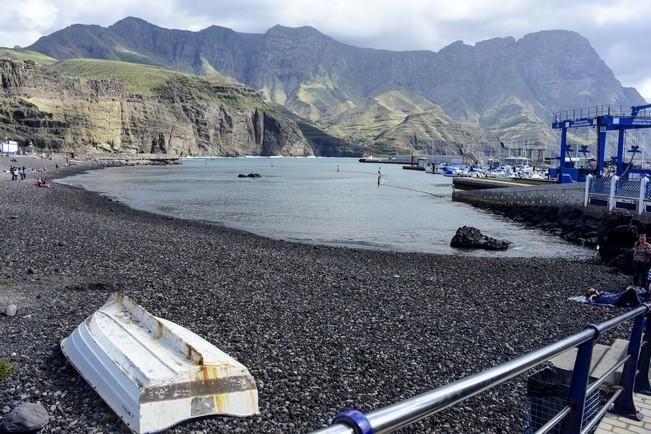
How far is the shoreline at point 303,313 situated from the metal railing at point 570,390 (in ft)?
8.49

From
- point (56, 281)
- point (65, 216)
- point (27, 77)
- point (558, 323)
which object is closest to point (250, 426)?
point (558, 323)

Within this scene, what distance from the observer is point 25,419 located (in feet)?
21.4

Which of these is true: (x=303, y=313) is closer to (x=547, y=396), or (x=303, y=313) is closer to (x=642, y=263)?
(x=547, y=396)

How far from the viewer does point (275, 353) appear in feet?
32.0

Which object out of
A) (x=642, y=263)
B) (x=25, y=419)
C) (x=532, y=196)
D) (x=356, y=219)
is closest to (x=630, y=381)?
(x=25, y=419)

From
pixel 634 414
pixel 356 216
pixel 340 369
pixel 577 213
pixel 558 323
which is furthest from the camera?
pixel 356 216

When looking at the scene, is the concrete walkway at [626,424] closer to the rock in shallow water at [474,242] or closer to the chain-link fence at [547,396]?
the chain-link fence at [547,396]

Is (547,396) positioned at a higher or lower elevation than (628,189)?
lower

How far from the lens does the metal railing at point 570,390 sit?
6.86ft

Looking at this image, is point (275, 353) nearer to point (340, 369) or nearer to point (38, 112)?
point (340, 369)

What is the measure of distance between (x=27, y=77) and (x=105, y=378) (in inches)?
7559

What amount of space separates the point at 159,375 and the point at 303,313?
5.81 m

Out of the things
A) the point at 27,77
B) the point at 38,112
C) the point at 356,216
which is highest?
the point at 27,77

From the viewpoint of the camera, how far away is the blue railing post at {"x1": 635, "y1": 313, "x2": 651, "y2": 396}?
5.77 metres
